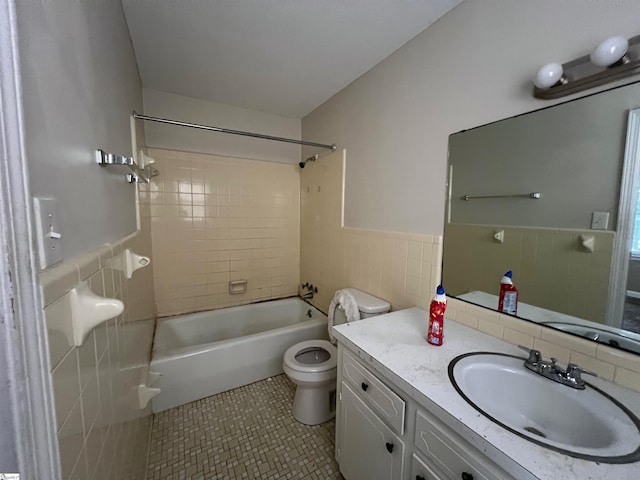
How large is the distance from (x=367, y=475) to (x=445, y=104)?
1.81 m

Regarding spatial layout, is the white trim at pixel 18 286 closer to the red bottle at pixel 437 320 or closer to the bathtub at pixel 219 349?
the red bottle at pixel 437 320

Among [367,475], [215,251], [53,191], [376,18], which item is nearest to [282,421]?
[367,475]

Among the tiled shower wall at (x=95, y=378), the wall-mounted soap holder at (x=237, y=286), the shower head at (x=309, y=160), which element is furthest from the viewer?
the wall-mounted soap holder at (x=237, y=286)

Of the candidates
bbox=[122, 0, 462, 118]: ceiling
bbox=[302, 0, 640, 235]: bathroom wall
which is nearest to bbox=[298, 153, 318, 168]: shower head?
bbox=[302, 0, 640, 235]: bathroom wall

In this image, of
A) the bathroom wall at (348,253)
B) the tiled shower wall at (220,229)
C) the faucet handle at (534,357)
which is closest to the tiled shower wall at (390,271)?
the bathroom wall at (348,253)

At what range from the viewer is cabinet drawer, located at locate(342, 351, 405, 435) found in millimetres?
898

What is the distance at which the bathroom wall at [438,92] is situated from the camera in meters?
0.93

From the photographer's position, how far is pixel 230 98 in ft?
7.47

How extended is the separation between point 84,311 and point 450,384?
1.02 m

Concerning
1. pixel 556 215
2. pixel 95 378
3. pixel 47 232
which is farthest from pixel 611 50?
pixel 95 378

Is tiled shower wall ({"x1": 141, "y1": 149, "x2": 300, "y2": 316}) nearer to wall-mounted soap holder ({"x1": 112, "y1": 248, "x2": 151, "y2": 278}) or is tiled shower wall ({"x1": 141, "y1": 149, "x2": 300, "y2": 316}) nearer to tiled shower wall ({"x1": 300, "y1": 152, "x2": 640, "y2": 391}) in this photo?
tiled shower wall ({"x1": 300, "y1": 152, "x2": 640, "y2": 391})

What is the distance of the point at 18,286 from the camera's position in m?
0.33

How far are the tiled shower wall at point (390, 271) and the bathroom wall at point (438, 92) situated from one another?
5.2 inches

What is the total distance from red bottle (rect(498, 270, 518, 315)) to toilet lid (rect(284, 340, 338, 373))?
3.45ft
